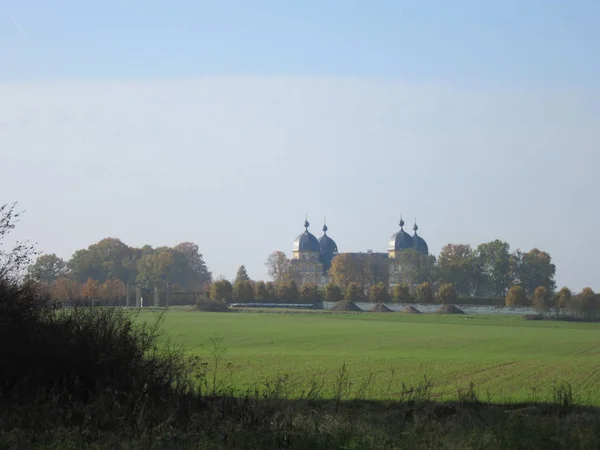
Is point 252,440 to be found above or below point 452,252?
below

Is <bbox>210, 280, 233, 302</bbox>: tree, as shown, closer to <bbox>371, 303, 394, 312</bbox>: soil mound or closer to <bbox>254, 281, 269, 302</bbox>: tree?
<bbox>254, 281, 269, 302</bbox>: tree

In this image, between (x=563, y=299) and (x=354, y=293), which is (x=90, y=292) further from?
(x=354, y=293)

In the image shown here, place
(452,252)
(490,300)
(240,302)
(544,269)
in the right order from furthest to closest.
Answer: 1. (452,252)
2. (544,269)
3. (240,302)
4. (490,300)

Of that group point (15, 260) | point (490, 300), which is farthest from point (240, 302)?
point (15, 260)

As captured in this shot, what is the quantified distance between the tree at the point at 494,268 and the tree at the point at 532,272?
4.73 feet

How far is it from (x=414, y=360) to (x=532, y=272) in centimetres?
12422

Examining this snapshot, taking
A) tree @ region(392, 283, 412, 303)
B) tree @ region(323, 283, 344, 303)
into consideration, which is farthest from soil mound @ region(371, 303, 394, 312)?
tree @ region(323, 283, 344, 303)

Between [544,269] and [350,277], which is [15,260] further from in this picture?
[350,277]

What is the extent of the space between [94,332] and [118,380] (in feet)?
3.59

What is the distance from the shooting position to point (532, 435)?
12500mm

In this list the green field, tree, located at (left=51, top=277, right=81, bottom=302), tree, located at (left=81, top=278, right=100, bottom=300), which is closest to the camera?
tree, located at (left=51, top=277, right=81, bottom=302)

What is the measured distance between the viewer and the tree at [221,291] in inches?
5546

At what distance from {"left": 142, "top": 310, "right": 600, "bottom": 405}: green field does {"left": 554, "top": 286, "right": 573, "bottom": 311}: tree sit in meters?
42.6

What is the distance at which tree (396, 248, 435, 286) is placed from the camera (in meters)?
162
